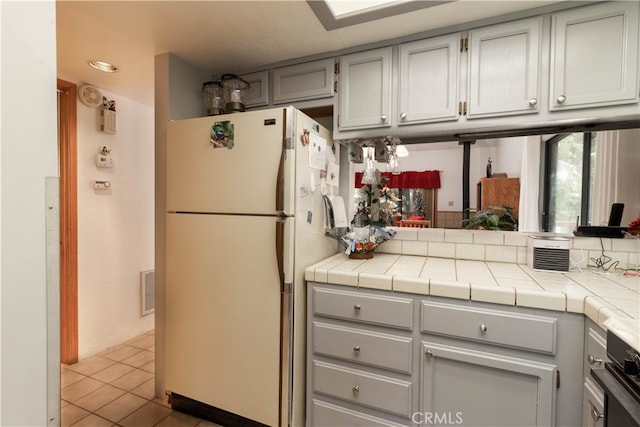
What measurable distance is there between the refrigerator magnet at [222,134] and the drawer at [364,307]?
0.95m

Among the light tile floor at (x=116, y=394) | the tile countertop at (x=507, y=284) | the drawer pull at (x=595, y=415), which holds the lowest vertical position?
the light tile floor at (x=116, y=394)

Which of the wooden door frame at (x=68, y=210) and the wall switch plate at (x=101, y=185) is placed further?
the wall switch plate at (x=101, y=185)

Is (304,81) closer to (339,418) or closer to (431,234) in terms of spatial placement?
(431,234)

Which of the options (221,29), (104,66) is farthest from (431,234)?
(104,66)

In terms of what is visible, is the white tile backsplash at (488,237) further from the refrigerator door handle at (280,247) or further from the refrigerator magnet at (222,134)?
the refrigerator magnet at (222,134)

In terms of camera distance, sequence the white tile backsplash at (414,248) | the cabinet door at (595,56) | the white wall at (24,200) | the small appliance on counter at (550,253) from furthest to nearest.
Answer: the white tile backsplash at (414,248) → the small appliance on counter at (550,253) → the cabinet door at (595,56) → the white wall at (24,200)

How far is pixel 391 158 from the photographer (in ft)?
6.83

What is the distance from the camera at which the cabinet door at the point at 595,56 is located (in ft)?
4.39

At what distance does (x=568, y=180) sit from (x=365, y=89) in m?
1.32

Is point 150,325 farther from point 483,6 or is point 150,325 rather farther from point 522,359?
point 483,6

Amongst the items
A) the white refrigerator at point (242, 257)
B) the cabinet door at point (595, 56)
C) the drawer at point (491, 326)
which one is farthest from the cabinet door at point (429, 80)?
the drawer at point (491, 326)

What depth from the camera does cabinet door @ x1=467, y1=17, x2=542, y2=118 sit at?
1488mm

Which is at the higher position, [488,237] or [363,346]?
[488,237]

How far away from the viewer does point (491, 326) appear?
128cm
